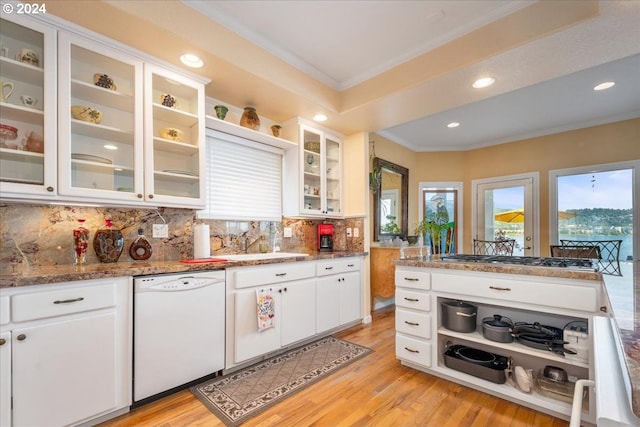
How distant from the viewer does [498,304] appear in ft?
6.21

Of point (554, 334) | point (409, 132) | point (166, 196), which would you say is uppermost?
point (409, 132)

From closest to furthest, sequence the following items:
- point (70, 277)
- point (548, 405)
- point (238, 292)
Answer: point (70, 277) < point (548, 405) < point (238, 292)

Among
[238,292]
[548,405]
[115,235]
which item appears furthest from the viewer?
[238,292]

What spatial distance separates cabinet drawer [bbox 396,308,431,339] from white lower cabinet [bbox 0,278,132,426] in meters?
1.94

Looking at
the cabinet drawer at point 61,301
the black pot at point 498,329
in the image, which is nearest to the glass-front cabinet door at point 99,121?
the cabinet drawer at point 61,301

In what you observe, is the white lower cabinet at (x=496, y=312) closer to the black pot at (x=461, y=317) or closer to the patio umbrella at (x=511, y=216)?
the black pot at (x=461, y=317)

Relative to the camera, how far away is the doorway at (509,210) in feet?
15.5

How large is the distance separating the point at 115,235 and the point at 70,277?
0.57 m

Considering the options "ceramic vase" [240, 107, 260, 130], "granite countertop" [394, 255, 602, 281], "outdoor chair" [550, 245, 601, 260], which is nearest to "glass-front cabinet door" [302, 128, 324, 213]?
"ceramic vase" [240, 107, 260, 130]

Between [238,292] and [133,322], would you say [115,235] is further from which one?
[238,292]

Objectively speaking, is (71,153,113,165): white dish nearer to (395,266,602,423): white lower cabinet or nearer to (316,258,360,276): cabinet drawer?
(316,258,360,276): cabinet drawer

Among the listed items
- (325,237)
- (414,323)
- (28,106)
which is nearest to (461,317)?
(414,323)

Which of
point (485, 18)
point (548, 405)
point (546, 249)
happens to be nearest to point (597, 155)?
point (546, 249)

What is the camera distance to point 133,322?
178cm
